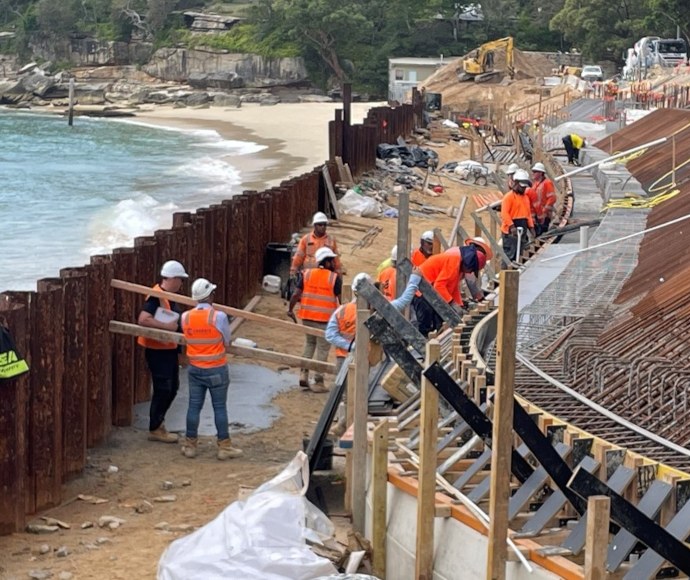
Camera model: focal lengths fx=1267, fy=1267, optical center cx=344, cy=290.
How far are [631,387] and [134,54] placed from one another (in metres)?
113

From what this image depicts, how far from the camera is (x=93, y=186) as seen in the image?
46.4 m

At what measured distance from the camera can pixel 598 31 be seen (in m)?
85.8

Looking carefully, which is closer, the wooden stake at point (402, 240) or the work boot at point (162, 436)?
the work boot at point (162, 436)

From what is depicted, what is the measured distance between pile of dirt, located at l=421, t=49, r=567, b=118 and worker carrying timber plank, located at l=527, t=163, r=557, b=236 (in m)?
45.1

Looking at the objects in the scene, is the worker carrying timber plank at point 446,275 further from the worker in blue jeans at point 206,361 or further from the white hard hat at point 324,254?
the worker in blue jeans at point 206,361

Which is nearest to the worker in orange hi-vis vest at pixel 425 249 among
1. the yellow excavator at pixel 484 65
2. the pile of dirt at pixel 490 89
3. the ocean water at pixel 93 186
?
the ocean water at pixel 93 186

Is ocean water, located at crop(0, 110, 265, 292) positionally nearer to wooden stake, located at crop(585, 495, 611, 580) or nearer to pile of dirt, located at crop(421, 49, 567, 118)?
pile of dirt, located at crop(421, 49, 567, 118)

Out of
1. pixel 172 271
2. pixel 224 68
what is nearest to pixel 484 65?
pixel 224 68

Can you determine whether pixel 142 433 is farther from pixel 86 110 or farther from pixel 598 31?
pixel 86 110

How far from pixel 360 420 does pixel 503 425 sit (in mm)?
2452

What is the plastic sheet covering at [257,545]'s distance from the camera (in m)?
7.78

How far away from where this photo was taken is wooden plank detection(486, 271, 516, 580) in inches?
244

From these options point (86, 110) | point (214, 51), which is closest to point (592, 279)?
point (86, 110)

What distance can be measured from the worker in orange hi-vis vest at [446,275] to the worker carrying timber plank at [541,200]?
6.38 metres
